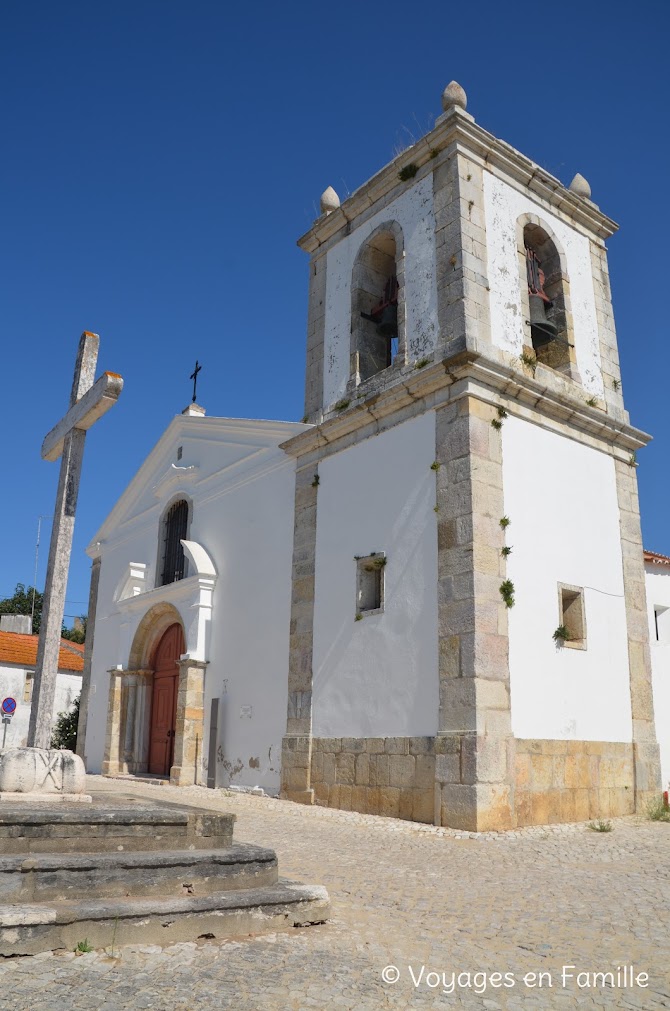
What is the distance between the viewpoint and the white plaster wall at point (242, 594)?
10.8 m

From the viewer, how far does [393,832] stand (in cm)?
750

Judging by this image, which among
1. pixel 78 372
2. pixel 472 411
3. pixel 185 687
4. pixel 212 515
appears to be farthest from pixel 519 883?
pixel 212 515

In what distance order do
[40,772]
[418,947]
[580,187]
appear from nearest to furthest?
[418,947] → [40,772] → [580,187]

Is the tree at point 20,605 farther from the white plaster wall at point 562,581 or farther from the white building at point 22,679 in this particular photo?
the white plaster wall at point 562,581

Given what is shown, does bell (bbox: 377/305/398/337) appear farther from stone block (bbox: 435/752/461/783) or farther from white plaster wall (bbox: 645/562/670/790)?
stone block (bbox: 435/752/461/783)

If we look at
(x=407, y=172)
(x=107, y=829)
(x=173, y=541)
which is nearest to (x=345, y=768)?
(x=107, y=829)

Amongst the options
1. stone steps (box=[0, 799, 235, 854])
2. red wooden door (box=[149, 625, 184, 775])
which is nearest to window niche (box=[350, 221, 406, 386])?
red wooden door (box=[149, 625, 184, 775])

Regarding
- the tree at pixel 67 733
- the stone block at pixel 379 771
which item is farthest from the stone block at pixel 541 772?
the tree at pixel 67 733

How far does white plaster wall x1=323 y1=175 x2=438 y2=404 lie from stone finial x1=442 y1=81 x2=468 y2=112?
2.79 feet

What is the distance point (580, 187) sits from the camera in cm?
1202

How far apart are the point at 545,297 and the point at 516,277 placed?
0.85 meters

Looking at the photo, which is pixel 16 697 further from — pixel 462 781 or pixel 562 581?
pixel 462 781

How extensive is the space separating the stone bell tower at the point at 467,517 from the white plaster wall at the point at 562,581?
0.09ft

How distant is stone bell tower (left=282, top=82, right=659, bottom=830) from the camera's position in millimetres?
→ 8336
